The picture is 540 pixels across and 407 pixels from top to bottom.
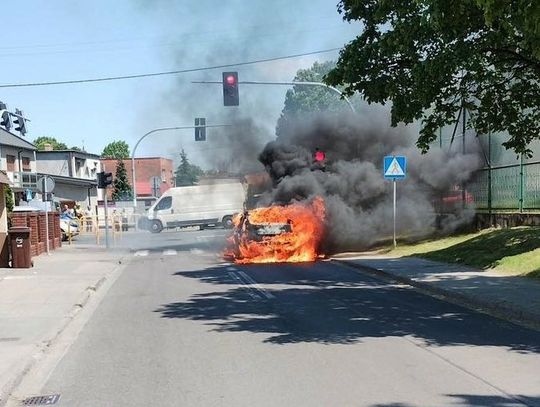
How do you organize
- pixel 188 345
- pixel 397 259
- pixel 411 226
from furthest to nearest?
pixel 411 226, pixel 397 259, pixel 188 345

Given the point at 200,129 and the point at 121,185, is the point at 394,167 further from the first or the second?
the point at 121,185

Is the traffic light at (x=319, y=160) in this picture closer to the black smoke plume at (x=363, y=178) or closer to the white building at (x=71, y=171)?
the black smoke plume at (x=363, y=178)

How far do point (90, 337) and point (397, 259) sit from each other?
10.3 m

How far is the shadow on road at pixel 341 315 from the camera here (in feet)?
24.9

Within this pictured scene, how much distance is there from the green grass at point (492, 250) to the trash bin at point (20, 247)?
10331 mm

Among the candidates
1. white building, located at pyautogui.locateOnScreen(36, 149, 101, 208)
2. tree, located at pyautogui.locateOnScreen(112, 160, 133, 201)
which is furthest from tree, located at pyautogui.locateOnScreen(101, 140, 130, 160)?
white building, located at pyautogui.locateOnScreen(36, 149, 101, 208)

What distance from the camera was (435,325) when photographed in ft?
27.2

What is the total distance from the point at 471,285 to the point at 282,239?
7.53 meters

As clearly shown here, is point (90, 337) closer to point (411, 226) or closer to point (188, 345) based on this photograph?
point (188, 345)

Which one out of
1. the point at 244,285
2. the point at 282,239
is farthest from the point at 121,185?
the point at 244,285

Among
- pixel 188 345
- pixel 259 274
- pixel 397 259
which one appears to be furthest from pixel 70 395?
pixel 397 259

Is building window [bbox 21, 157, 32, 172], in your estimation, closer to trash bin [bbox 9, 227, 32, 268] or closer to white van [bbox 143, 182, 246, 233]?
white van [bbox 143, 182, 246, 233]

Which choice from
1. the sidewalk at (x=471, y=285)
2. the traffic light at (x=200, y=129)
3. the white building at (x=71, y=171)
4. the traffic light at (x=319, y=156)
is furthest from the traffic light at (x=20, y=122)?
the white building at (x=71, y=171)

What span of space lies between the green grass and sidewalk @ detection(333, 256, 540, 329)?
0.41 meters
